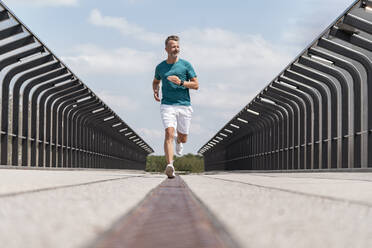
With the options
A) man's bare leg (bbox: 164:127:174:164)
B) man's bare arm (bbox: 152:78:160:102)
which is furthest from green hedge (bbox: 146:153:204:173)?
man's bare leg (bbox: 164:127:174:164)

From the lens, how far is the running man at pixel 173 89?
8273 millimetres

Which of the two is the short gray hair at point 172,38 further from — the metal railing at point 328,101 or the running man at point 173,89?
the metal railing at point 328,101

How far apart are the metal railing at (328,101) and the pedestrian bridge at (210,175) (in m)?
0.03

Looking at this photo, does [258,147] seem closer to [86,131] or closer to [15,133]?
[86,131]

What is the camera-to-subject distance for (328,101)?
519 inches

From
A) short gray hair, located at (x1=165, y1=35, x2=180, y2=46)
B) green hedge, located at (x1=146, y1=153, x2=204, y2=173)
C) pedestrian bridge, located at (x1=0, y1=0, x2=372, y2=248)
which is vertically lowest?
green hedge, located at (x1=146, y1=153, x2=204, y2=173)

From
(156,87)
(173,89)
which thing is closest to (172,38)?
(173,89)

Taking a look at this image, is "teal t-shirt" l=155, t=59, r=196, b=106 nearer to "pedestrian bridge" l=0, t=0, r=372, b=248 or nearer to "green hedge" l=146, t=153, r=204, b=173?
"pedestrian bridge" l=0, t=0, r=372, b=248

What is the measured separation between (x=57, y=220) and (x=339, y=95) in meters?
11.2

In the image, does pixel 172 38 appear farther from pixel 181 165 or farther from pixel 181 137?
pixel 181 165

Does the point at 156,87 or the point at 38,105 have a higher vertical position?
the point at 38,105

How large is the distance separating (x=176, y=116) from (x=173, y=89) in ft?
1.43

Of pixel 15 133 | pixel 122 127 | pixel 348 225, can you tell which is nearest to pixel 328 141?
pixel 15 133

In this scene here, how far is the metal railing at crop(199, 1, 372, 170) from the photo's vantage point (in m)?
9.90
